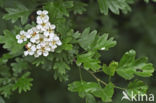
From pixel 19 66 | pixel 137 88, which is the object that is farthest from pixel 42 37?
pixel 137 88

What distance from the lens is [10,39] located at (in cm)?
225

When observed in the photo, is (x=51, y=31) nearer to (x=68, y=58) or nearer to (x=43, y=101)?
(x=68, y=58)

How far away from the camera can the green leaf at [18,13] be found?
234 cm

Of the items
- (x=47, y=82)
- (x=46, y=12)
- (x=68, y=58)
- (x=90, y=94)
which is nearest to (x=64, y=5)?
(x=46, y=12)

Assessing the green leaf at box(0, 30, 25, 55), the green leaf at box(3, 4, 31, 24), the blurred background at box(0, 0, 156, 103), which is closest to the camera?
the green leaf at box(0, 30, 25, 55)

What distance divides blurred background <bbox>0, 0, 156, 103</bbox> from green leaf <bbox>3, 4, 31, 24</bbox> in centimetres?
11

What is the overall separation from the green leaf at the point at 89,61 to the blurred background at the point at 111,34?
572mm

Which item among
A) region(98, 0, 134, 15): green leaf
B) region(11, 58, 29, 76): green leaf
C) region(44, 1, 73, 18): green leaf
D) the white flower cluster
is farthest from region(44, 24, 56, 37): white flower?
region(11, 58, 29, 76): green leaf

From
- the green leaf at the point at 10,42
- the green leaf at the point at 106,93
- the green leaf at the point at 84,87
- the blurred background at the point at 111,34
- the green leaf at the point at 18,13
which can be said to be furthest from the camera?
the blurred background at the point at 111,34

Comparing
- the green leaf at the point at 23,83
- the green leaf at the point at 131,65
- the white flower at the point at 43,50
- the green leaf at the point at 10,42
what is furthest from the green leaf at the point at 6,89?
the green leaf at the point at 131,65

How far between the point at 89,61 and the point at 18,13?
71 centimetres

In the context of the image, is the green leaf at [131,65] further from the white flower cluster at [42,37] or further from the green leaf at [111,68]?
the white flower cluster at [42,37]

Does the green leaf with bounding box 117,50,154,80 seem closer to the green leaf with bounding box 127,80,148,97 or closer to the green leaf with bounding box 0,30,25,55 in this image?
the green leaf with bounding box 127,80,148,97

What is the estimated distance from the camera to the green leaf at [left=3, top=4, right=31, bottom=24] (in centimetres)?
234
